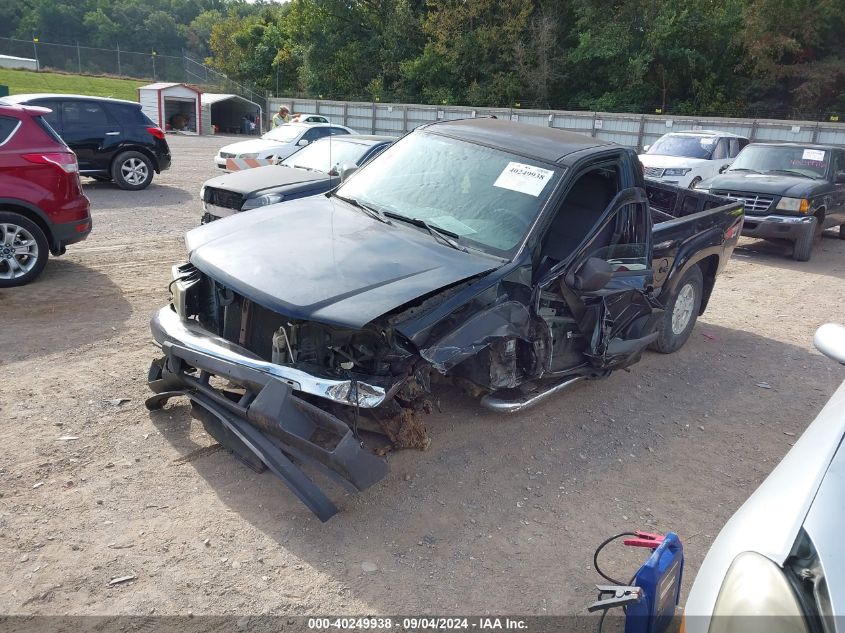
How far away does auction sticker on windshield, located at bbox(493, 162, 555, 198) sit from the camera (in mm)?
4387

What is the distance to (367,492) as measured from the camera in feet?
12.0

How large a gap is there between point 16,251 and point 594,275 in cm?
574

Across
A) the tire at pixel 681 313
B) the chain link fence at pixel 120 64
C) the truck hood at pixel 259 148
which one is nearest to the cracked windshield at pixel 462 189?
the tire at pixel 681 313

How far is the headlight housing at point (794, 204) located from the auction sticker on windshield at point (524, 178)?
8.22m

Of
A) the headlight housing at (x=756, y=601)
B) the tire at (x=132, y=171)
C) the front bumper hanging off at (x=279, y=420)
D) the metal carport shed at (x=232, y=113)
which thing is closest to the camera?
the headlight housing at (x=756, y=601)

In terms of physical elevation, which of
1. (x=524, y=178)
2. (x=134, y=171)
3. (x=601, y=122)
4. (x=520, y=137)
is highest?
(x=601, y=122)

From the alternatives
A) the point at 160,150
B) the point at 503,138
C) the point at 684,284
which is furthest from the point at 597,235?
the point at 160,150

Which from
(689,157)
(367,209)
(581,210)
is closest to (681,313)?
(581,210)

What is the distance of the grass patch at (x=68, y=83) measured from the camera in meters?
43.7

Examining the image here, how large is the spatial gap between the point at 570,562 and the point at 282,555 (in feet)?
4.58

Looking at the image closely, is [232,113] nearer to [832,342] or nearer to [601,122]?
[601,122]

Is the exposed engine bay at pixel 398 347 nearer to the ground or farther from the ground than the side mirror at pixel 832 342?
nearer to the ground

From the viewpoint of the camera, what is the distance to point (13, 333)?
543cm

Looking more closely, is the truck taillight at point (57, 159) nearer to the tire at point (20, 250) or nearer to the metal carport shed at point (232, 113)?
the tire at point (20, 250)
